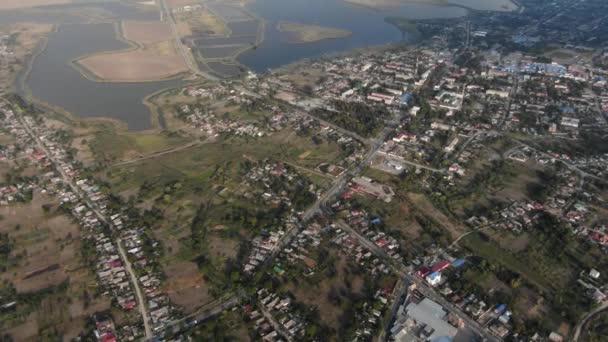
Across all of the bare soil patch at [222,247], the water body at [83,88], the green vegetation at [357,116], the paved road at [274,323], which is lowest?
the paved road at [274,323]

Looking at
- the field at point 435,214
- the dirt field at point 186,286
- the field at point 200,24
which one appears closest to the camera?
the dirt field at point 186,286

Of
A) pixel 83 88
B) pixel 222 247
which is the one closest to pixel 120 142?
pixel 83 88

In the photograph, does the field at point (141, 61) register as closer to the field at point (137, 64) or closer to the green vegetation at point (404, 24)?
the field at point (137, 64)

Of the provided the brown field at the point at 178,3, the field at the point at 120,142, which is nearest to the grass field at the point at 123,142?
the field at the point at 120,142

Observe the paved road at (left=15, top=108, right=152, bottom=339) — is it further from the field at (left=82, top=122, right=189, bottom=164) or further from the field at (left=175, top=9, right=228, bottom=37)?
the field at (left=175, top=9, right=228, bottom=37)

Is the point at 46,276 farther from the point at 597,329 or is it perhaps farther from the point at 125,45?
the point at 125,45

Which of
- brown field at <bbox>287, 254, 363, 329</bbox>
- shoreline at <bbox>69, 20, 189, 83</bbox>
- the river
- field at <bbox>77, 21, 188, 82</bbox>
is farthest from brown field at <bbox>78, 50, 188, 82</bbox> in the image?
brown field at <bbox>287, 254, 363, 329</bbox>
